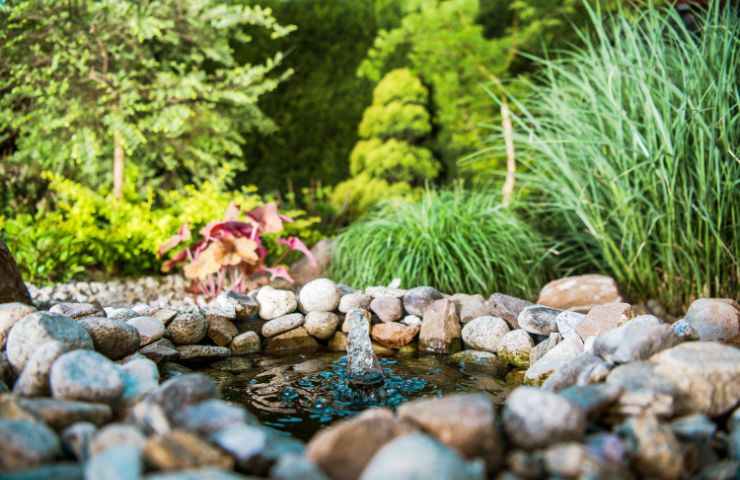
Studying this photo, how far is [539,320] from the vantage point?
2.97m

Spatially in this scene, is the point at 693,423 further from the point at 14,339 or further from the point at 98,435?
the point at 14,339

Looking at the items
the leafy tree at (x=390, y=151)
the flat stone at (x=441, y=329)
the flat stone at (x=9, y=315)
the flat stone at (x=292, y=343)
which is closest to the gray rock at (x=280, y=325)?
the flat stone at (x=292, y=343)

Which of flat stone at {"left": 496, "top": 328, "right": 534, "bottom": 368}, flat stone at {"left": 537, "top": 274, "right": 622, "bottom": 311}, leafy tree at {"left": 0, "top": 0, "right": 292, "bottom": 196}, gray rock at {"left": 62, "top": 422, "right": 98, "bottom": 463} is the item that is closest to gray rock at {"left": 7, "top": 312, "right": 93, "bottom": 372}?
gray rock at {"left": 62, "top": 422, "right": 98, "bottom": 463}

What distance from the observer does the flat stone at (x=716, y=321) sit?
101 inches

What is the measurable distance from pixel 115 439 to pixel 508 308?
215 cm

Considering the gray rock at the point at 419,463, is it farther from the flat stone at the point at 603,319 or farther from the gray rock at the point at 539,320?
the gray rock at the point at 539,320

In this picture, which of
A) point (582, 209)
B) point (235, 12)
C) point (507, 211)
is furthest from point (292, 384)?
point (235, 12)

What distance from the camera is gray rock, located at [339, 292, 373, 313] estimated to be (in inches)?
130

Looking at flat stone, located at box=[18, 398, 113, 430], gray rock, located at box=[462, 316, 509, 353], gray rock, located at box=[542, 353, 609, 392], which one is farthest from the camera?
gray rock, located at box=[462, 316, 509, 353]

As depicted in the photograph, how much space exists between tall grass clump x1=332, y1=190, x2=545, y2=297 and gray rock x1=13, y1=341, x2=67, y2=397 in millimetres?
2277

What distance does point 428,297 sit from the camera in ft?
10.9

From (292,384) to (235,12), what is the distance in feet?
10.8

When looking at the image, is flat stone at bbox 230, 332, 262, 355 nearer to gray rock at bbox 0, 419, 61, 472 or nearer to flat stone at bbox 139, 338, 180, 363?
flat stone at bbox 139, 338, 180, 363

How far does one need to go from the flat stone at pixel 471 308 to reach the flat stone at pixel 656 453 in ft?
5.67
